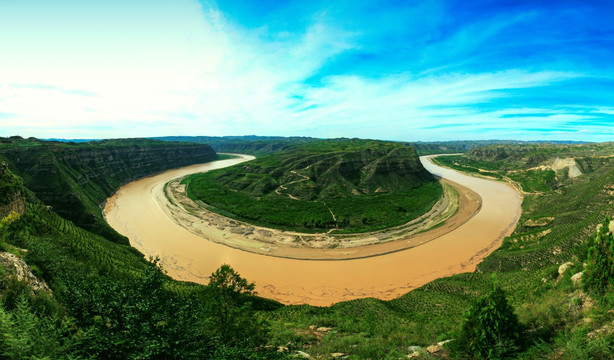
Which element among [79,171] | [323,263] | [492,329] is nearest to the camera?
[492,329]

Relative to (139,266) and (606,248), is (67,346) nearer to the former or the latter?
(606,248)

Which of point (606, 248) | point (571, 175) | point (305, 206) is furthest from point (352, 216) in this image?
point (571, 175)

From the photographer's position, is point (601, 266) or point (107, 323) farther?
point (601, 266)

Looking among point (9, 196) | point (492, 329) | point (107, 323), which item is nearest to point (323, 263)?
point (492, 329)

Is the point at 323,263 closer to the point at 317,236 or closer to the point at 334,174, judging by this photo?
the point at 317,236

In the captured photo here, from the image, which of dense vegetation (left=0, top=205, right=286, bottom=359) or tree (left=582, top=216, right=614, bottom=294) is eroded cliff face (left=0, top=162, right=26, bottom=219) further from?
tree (left=582, top=216, right=614, bottom=294)

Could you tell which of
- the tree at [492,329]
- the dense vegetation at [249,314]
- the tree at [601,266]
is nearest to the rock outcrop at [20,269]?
the dense vegetation at [249,314]
